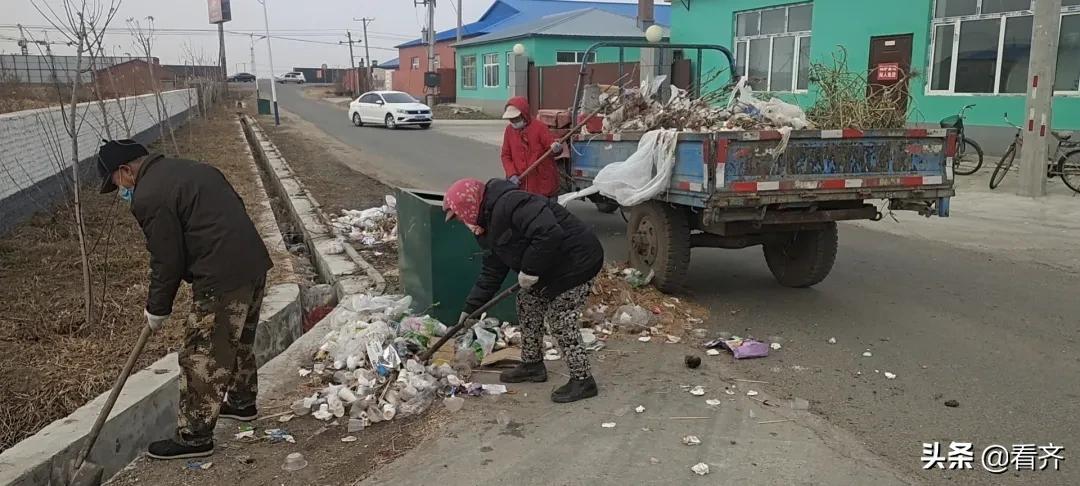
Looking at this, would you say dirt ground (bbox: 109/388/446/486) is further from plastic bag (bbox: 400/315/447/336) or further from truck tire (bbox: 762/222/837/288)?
truck tire (bbox: 762/222/837/288)

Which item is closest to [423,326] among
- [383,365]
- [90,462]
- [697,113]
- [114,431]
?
[383,365]

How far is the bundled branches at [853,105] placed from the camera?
645 centimetres

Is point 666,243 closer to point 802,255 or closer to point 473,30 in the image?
point 802,255

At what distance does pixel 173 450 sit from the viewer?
3.82m

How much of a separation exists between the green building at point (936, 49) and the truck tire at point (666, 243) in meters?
6.86

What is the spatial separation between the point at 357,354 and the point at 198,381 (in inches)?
46.9

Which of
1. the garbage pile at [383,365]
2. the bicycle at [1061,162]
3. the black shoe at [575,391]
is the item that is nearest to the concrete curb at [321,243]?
the garbage pile at [383,365]

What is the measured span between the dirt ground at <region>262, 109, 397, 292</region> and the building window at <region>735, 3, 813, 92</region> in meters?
9.69

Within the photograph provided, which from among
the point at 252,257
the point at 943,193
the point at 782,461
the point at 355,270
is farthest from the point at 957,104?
the point at 252,257

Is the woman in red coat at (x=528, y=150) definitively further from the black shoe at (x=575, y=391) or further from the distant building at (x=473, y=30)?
the distant building at (x=473, y=30)

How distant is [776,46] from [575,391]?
59.1 feet

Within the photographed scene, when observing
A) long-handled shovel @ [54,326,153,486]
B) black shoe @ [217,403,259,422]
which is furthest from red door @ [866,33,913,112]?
long-handled shovel @ [54,326,153,486]

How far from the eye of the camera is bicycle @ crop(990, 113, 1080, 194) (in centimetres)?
1208

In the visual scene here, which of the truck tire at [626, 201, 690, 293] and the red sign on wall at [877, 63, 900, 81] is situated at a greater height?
the red sign on wall at [877, 63, 900, 81]
